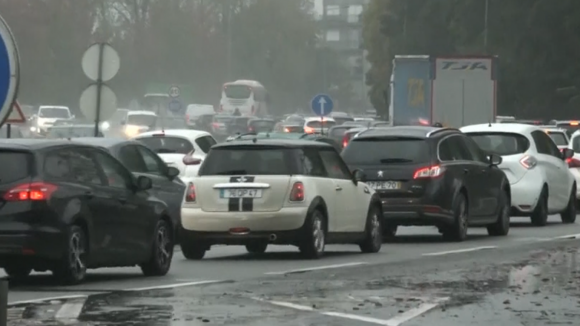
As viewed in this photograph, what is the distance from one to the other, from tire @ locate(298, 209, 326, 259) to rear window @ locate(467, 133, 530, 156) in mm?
8531

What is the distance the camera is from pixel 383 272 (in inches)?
704

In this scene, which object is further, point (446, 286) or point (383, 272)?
point (383, 272)

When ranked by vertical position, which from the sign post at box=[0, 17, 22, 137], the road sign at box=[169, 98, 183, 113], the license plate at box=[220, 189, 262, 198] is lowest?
the road sign at box=[169, 98, 183, 113]

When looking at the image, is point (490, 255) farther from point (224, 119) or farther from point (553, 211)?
point (224, 119)

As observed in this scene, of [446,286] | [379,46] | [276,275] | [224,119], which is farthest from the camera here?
[379,46]

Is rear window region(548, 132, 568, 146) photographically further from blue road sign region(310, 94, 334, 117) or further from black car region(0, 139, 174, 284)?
black car region(0, 139, 174, 284)

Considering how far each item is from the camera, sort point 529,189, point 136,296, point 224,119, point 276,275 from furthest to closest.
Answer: point 224,119
point 529,189
point 276,275
point 136,296

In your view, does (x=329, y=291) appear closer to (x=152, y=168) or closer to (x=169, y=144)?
(x=152, y=168)

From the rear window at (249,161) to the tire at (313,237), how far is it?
2.00ft

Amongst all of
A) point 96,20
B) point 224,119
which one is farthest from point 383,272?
point 96,20

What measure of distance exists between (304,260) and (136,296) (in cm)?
600

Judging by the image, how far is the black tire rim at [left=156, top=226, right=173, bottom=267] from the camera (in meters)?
18.3

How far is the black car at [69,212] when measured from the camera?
16031 mm

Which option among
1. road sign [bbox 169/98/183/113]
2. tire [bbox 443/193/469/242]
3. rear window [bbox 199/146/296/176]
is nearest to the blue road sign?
road sign [bbox 169/98/183/113]
